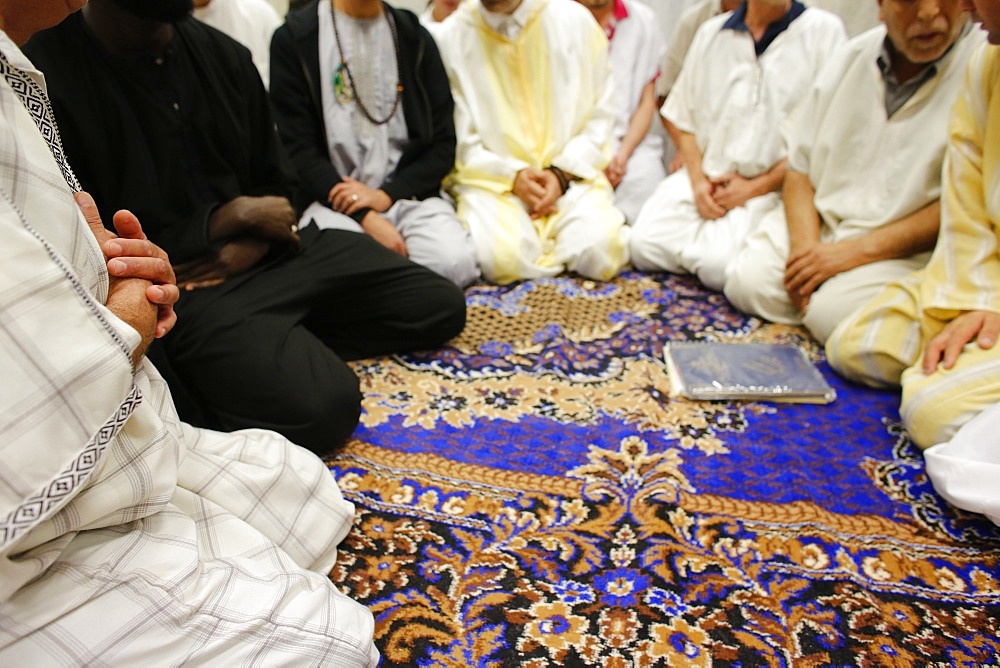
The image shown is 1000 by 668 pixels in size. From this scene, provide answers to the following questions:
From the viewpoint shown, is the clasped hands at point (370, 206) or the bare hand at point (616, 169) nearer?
the clasped hands at point (370, 206)

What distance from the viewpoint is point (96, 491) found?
0.71 m

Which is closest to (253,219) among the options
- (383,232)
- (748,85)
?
(383,232)

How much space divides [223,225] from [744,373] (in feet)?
4.09

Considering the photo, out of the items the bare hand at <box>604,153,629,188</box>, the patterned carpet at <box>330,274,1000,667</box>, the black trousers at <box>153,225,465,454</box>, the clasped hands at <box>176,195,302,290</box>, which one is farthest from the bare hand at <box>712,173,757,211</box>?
the clasped hands at <box>176,195,302,290</box>

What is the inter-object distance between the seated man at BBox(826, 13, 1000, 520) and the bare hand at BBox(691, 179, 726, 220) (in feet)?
2.35

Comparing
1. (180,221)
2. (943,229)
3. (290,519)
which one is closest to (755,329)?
(943,229)

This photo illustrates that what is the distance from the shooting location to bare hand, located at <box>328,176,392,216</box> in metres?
2.12

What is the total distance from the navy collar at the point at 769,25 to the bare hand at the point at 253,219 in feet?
5.38

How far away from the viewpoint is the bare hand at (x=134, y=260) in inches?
33.2

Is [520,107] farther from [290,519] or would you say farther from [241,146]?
[290,519]

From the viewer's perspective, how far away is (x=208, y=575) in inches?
31.3

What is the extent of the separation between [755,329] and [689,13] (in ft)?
4.79

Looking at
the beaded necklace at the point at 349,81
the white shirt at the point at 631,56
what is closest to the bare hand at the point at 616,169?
the white shirt at the point at 631,56

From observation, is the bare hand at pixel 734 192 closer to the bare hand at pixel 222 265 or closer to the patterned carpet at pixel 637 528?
the patterned carpet at pixel 637 528
